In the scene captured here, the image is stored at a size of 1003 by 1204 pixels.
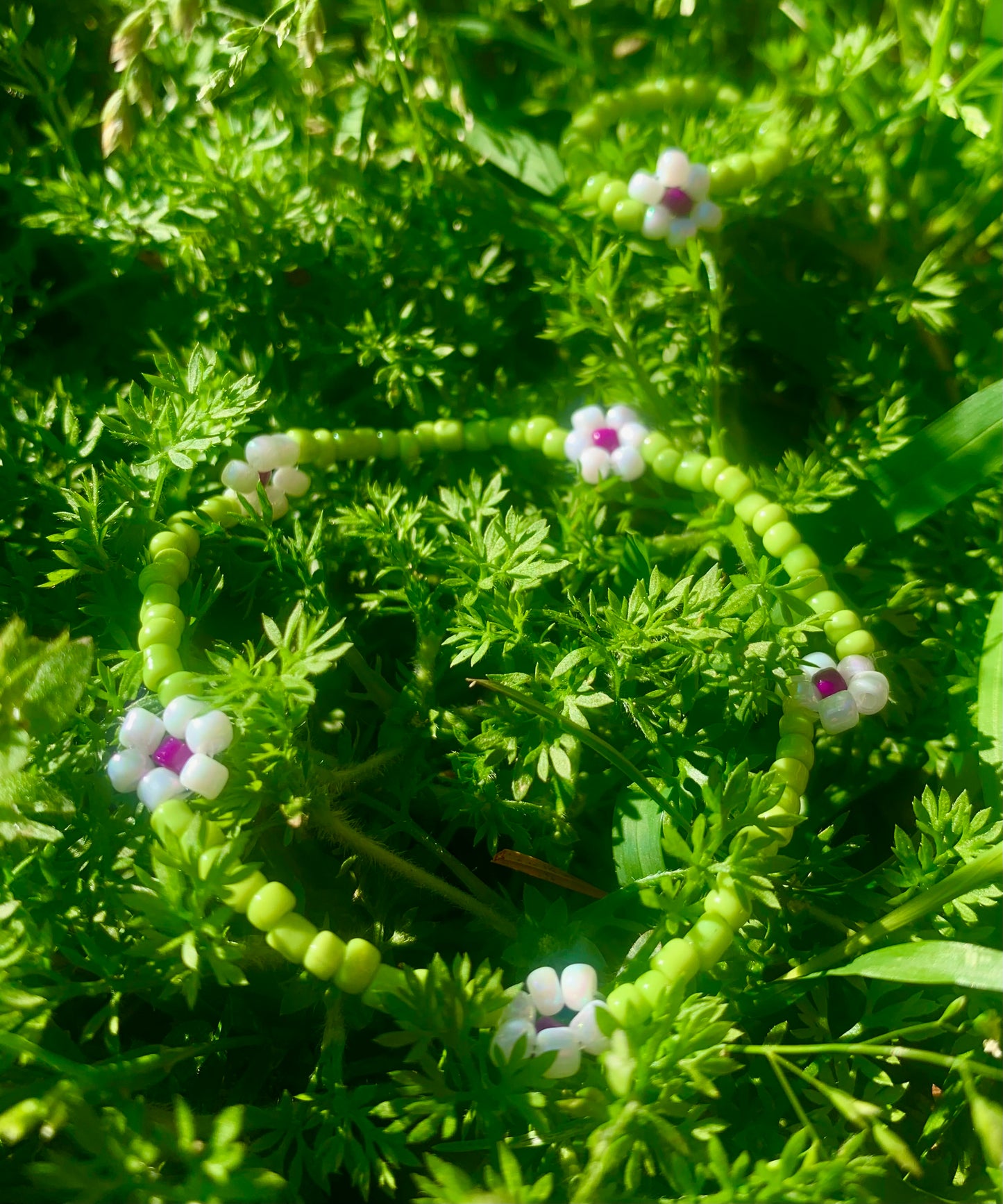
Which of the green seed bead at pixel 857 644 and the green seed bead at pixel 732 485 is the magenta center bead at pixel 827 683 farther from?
the green seed bead at pixel 732 485

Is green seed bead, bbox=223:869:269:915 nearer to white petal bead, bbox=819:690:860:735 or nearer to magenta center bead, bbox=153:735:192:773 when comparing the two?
magenta center bead, bbox=153:735:192:773

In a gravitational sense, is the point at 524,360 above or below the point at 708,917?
above

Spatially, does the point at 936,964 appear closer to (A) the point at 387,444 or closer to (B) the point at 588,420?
(B) the point at 588,420

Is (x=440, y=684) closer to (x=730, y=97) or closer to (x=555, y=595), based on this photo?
(x=555, y=595)

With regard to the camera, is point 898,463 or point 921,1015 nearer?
point 921,1015

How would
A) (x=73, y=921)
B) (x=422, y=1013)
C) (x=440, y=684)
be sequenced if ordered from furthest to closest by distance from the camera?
(x=440, y=684)
(x=73, y=921)
(x=422, y=1013)

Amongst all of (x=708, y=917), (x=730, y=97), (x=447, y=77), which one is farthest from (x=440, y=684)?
(x=730, y=97)

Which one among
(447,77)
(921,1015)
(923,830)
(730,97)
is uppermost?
(447,77)
